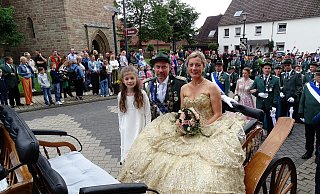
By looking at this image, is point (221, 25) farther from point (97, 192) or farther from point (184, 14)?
point (97, 192)

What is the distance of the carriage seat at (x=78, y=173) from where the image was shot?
8.76 feet

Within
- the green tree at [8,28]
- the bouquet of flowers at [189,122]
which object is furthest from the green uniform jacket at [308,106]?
the green tree at [8,28]

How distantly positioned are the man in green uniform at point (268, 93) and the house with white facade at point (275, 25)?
2029 cm

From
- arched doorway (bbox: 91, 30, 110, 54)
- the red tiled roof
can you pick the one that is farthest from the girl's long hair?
the red tiled roof

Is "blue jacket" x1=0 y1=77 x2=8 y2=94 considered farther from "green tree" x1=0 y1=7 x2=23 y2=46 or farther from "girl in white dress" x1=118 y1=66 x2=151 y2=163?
"green tree" x1=0 y1=7 x2=23 y2=46

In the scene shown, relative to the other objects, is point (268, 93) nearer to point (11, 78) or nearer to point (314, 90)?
point (314, 90)

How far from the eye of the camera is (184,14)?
4394 cm

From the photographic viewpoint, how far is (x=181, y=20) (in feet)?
144

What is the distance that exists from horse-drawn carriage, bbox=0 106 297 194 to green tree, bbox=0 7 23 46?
48.4 feet

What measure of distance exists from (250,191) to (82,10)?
1752 cm

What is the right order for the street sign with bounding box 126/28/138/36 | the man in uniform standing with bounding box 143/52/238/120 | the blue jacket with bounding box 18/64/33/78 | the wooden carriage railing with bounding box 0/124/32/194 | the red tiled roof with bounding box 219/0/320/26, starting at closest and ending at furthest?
the wooden carriage railing with bounding box 0/124/32/194
the man in uniform standing with bounding box 143/52/238/120
the blue jacket with bounding box 18/64/33/78
the street sign with bounding box 126/28/138/36
the red tiled roof with bounding box 219/0/320/26

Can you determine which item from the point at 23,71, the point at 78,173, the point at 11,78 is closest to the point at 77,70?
the point at 23,71

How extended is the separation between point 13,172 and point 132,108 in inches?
71.3

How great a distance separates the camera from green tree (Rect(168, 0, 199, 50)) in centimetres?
4278
